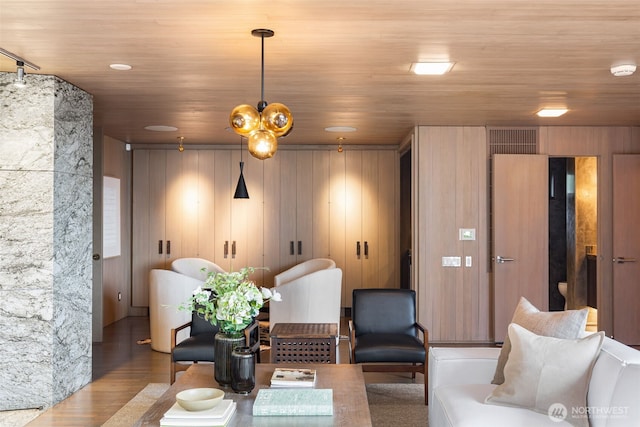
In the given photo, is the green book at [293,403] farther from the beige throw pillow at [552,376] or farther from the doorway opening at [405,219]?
the doorway opening at [405,219]

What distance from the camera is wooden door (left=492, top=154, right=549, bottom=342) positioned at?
6906 millimetres

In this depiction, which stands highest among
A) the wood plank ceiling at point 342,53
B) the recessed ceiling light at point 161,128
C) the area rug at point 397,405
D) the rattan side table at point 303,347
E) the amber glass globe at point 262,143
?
the recessed ceiling light at point 161,128

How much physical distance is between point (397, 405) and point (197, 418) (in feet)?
8.03

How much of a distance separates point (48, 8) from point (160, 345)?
13.7ft

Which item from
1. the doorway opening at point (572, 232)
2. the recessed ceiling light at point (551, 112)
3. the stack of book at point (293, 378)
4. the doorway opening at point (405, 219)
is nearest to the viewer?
the stack of book at point (293, 378)

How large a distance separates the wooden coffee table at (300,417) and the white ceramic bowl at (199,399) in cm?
12

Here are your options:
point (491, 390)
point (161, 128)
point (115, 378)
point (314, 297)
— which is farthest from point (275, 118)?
point (161, 128)

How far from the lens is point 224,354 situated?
3.08 m

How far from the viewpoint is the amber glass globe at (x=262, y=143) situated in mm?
3494

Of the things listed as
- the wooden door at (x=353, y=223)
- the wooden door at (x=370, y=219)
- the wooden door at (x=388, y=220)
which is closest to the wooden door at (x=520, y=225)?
the wooden door at (x=388, y=220)

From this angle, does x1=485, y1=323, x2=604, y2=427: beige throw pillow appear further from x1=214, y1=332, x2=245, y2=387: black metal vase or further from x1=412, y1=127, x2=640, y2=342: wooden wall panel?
x1=412, y1=127, x2=640, y2=342: wooden wall panel

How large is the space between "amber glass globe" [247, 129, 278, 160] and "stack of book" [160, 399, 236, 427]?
1544 millimetres

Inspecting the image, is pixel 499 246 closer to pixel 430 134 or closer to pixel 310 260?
pixel 430 134

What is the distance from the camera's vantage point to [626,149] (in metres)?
6.96
